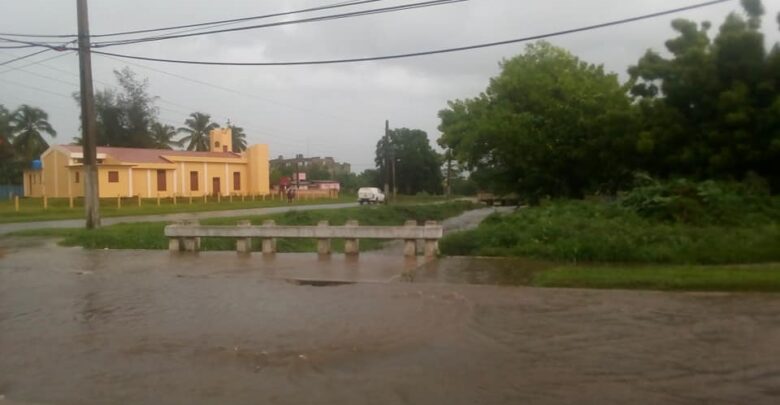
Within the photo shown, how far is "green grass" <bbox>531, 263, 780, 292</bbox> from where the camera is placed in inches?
417

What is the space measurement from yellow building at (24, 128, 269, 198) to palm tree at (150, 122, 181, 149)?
20500 mm

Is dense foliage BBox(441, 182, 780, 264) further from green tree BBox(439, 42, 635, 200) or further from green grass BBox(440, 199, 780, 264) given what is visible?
green tree BBox(439, 42, 635, 200)

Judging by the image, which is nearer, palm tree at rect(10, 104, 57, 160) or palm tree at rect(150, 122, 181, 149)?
palm tree at rect(10, 104, 57, 160)

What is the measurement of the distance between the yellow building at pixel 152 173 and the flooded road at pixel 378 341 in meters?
43.6

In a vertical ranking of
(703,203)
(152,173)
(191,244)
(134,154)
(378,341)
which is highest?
(134,154)

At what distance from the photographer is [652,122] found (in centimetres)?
2233

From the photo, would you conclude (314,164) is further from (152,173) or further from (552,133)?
(552,133)

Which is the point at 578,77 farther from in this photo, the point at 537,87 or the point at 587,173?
the point at 587,173

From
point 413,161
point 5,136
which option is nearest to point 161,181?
point 5,136

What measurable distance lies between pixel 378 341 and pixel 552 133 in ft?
79.1

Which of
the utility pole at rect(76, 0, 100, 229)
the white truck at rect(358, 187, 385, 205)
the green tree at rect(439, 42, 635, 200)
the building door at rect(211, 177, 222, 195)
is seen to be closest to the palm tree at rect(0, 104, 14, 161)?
the building door at rect(211, 177, 222, 195)

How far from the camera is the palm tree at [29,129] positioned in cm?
7181

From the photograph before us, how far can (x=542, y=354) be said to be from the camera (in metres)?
7.48

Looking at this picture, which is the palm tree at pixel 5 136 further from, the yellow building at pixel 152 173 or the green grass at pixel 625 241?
the green grass at pixel 625 241
